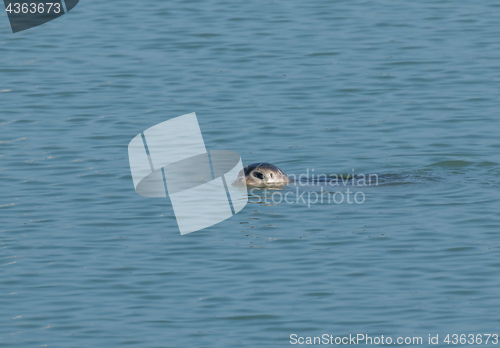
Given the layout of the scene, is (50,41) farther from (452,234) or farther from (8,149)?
(452,234)

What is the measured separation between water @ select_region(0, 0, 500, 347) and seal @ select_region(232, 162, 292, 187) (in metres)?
0.28

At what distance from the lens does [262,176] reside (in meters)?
11.8

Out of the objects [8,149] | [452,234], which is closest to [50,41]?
[8,149]

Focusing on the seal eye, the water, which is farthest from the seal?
the water

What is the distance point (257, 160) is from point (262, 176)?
3.77 ft

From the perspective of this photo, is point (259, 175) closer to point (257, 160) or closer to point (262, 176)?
point (262, 176)

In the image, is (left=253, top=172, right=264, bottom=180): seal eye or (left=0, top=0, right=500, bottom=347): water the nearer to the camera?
(left=0, top=0, right=500, bottom=347): water

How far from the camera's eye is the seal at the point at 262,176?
11805 mm

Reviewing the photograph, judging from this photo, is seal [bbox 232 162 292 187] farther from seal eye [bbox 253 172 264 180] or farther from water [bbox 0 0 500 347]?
water [bbox 0 0 500 347]

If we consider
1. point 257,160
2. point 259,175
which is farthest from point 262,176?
point 257,160

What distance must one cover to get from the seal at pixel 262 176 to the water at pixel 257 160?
0.28m

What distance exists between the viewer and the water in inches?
311

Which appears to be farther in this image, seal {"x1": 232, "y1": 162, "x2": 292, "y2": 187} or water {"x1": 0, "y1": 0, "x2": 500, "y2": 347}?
seal {"x1": 232, "y1": 162, "x2": 292, "y2": 187}

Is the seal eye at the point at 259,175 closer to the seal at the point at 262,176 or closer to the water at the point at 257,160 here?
the seal at the point at 262,176
